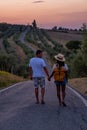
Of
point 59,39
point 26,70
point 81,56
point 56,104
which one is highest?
point 56,104

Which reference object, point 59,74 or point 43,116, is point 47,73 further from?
point 43,116

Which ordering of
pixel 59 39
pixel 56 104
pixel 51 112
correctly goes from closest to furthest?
1. pixel 51 112
2. pixel 56 104
3. pixel 59 39

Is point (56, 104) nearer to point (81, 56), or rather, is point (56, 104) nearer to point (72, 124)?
point (72, 124)

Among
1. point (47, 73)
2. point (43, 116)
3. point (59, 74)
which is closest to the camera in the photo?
point (43, 116)

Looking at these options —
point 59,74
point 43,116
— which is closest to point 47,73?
point 59,74

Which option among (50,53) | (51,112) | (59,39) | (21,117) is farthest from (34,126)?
(59,39)

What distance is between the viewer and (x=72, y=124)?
12430 mm

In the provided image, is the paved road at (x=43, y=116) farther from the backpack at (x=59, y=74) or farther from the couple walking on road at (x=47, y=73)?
the backpack at (x=59, y=74)

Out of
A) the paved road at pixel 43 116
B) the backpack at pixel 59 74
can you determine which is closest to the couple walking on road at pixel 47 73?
the backpack at pixel 59 74

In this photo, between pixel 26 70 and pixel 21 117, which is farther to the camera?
pixel 26 70

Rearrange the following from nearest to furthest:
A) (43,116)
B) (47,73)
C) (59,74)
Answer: (43,116), (59,74), (47,73)

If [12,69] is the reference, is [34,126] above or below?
above

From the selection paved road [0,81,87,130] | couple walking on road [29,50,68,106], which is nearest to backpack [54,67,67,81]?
couple walking on road [29,50,68,106]

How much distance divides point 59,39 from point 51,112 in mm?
93090
